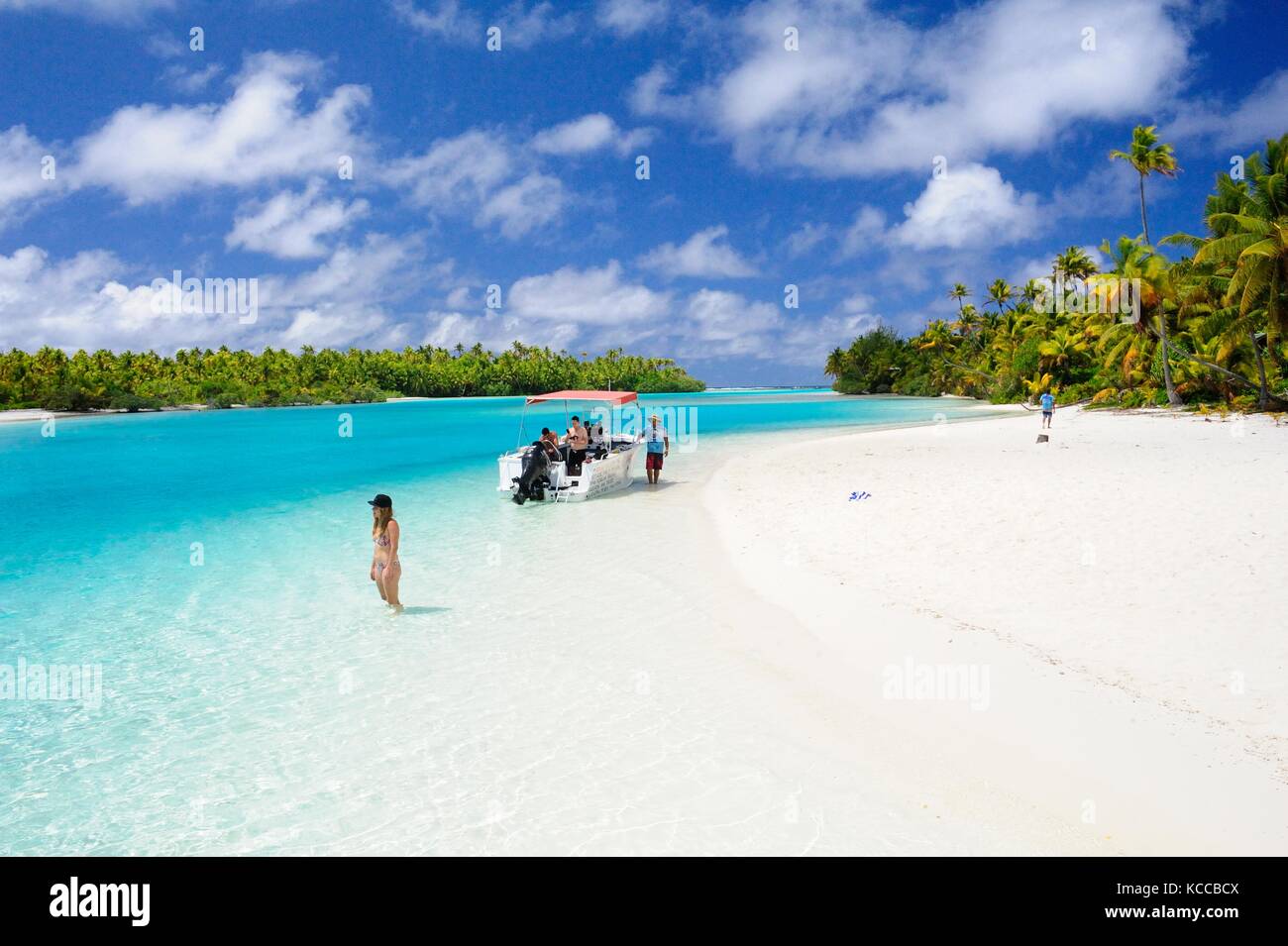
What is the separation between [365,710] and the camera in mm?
6480

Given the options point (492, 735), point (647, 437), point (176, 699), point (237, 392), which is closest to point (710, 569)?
point (492, 735)

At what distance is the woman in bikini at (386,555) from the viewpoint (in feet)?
28.8

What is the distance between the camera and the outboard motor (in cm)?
1755

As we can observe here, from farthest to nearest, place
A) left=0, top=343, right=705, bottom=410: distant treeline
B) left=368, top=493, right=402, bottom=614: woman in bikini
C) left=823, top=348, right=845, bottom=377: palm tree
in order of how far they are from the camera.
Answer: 1. left=823, top=348, right=845, bottom=377: palm tree
2. left=0, top=343, right=705, bottom=410: distant treeline
3. left=368, top=493, right=402, bottom=614: woman in bikini

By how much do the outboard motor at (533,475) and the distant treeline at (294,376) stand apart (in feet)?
121

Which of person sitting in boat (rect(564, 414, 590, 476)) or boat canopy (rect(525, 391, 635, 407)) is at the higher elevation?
boat canopy (rect(525, 391, 635, 407))

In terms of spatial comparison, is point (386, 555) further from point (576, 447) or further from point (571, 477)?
point (576, 447)

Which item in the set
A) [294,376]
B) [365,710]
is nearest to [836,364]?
[294,376]

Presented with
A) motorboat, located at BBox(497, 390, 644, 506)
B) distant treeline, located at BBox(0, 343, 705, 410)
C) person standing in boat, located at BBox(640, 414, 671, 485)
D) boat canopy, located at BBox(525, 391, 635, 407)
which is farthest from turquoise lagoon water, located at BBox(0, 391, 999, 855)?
distant treeline, located at BBox(0, 343, 705, 410)

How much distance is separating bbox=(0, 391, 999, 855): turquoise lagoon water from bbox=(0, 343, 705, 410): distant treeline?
43389mm

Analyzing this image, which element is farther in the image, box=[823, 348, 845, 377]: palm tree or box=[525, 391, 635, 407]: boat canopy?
box=[823, 348, 845, 377]: palm tree

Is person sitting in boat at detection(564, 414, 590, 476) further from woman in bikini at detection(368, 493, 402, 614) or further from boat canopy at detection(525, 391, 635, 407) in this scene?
woman in bikini at detection(368, 493, 402, 614)
